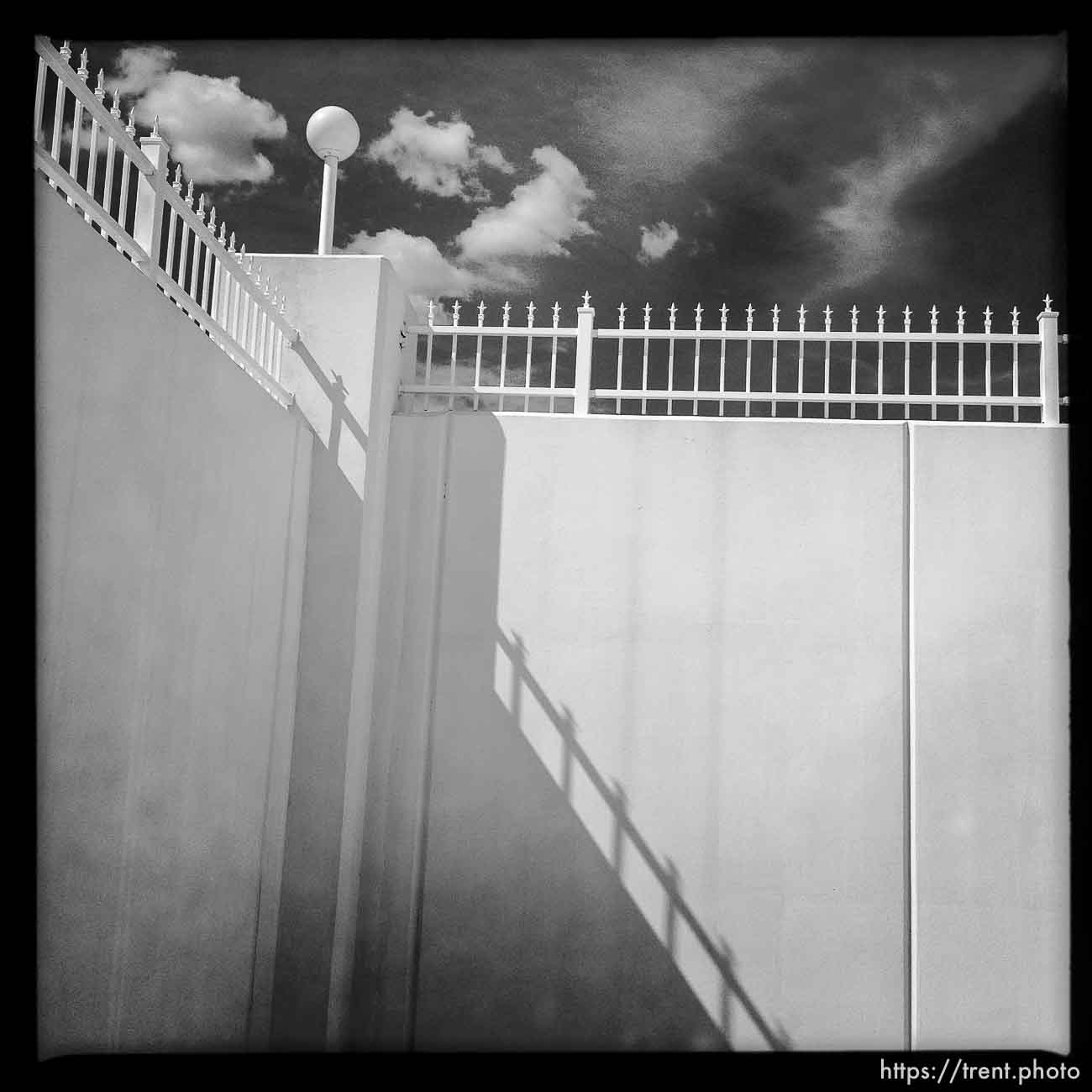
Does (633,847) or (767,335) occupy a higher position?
(767,335)

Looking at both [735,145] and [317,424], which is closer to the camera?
[317,424]

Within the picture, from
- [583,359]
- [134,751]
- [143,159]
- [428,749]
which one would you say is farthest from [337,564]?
[143,159]

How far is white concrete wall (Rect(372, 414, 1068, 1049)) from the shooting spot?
5273 millimetres

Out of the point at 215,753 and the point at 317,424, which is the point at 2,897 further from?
the point at 317,424

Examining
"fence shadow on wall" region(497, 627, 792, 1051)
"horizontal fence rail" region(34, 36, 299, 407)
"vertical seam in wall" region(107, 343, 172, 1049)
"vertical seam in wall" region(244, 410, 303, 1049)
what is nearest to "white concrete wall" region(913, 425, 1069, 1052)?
"fence shadow on wall" region(497, 627, 792, 1051)

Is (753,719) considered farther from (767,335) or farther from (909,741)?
(767,335)

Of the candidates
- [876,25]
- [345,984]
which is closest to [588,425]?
[345,984]

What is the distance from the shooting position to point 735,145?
6.26 m

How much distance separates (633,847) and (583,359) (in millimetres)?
2729

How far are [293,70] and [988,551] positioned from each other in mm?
4729

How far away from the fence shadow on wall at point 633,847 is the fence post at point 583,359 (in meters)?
1.37

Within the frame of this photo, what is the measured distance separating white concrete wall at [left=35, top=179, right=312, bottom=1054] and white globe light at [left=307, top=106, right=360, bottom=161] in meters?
1.83

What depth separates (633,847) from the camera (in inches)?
214

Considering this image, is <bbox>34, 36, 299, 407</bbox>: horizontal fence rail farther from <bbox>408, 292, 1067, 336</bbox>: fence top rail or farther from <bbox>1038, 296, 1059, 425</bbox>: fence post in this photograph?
<bbox>1038, 296, 1059, 425</bbox>: fence post
